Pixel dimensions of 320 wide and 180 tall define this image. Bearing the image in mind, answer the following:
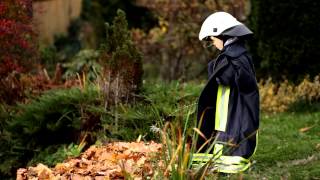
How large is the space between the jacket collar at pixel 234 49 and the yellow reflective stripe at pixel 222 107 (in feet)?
0.99

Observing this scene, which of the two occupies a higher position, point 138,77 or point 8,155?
point 138,77

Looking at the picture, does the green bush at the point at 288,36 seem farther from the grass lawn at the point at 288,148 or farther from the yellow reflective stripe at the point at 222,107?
the yellow reflective stripe at the point at 222,107

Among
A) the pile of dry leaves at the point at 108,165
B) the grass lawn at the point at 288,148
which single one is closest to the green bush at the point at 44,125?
the pile of dry leaves at the point at 108,165

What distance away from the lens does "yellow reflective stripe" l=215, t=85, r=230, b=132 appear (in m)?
6.25

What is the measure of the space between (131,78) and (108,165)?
88.0 inches

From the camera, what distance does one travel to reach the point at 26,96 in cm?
1020

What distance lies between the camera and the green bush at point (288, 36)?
36.3 ft

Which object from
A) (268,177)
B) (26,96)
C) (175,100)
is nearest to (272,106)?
(175,100)

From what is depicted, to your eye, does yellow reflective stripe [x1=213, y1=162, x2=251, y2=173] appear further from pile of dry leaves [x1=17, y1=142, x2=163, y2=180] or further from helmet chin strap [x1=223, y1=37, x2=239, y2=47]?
helmet chin strap [x1=223, y1=37, x2=239, y2=47]

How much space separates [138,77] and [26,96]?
2256mm

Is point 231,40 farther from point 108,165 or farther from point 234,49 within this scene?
point 108,165

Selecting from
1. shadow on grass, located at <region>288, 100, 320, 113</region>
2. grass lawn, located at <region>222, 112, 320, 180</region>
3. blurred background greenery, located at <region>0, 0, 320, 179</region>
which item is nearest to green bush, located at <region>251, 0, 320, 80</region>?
blurred background greenery, located at <region>0, 0, 320, 179</region>

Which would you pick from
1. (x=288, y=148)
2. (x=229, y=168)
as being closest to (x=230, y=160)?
(x=229, y=168)

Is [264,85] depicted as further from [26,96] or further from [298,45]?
[26,96]
